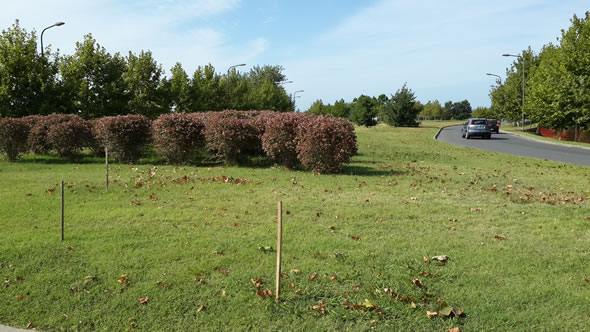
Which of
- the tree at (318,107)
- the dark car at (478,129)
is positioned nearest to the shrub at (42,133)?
the dark car at (478,129)

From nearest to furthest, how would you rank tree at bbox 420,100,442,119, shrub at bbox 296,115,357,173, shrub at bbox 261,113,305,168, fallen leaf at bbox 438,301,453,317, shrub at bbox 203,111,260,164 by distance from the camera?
fallen leaf at bbox 438,301,453,317 → shrub at bbox 296,115,357,173 → shrub at bbox 261,113,305,168 → shrub at bbox 203,111,260,164 → tree at bbox 420,100,442,119

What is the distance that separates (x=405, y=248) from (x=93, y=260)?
3848 mm

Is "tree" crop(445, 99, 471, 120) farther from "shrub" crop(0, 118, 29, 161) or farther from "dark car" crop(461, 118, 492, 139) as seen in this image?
"shrub" crop(0, 118, 29, 161)

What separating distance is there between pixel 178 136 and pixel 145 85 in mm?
17560

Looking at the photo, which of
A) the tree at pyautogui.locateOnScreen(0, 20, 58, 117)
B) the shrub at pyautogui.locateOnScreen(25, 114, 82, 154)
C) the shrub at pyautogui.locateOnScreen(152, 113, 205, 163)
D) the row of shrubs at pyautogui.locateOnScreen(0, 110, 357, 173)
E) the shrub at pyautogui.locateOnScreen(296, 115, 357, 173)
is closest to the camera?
the shrub at pyautogui.locateOnScreen(296, 115, 357, 173)

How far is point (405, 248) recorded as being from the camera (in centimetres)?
550

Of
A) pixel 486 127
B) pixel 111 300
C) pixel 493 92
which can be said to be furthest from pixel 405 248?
pixel 493 92

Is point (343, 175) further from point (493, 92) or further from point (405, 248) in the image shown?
point (493, 92)

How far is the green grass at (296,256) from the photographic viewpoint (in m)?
3.91

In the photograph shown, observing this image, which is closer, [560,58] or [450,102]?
Result: [560,58]

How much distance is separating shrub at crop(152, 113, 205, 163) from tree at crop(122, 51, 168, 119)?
14692 millimetres

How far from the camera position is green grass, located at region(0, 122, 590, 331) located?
391cm

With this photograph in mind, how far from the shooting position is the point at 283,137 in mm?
13219

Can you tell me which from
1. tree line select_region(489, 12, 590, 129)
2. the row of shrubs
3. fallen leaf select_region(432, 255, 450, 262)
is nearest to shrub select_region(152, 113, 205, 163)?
the row of shrubs
